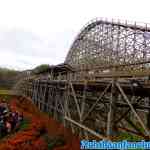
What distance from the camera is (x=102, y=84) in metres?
10.9

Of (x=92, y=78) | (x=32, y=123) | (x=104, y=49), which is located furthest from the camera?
(x=104, y=49)

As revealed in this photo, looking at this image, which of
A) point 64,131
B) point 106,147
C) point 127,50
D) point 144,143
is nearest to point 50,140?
point 64,131

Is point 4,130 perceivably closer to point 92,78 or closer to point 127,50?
point 92,78

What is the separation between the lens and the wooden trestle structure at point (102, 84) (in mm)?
9477

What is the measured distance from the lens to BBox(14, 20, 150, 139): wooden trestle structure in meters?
9.48

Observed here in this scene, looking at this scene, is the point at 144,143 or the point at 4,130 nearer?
the point at 144,143

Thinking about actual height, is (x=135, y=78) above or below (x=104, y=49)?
below

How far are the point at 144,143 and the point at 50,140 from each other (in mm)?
5493

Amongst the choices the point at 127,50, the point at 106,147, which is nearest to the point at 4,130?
the point at 106,147

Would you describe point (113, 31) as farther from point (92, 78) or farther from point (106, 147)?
point (106, 147)

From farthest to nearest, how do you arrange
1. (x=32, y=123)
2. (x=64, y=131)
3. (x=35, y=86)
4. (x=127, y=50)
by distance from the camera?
(x=127, y=50), (x=35, y=86), (x=32, y=123), (x=64, y=131)

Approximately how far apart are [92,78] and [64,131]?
13.4 feet

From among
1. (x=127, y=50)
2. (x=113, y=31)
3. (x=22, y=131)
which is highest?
(x=113, y=31)

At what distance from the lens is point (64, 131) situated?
14.8 meters
